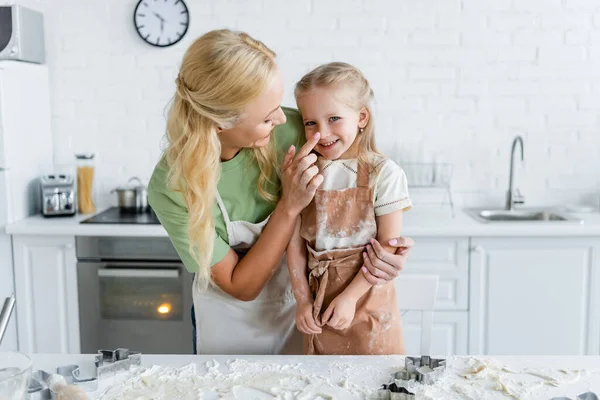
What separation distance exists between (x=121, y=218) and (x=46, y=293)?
47cm

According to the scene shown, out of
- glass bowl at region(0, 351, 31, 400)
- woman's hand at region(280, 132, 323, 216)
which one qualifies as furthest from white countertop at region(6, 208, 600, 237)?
glass bowl at region(0, 351, 31, 400)

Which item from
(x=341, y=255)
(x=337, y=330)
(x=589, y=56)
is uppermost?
(x=589, y=56)

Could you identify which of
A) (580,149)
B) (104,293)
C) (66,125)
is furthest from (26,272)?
(580,149)

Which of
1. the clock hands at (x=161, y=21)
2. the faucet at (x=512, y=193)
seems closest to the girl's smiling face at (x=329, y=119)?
the faucet at (x=512, y=193)

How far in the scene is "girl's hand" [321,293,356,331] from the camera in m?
1.64


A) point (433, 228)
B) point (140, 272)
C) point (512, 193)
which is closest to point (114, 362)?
point (140, 272)

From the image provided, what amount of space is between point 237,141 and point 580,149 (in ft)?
7.56

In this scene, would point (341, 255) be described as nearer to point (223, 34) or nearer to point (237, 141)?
point (237, 141)

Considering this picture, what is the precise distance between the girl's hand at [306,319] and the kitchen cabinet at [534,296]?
1.32 metres

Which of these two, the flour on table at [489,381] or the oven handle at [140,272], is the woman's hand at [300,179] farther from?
the oven handle at [140,272]

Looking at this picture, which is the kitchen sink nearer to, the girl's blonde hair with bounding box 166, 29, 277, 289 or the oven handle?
the oven handle

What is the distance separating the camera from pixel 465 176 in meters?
3.31

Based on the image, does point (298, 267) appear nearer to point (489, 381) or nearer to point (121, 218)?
point (489, 381)

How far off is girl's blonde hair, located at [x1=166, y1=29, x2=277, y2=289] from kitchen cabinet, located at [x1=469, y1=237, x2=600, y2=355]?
151 cm
